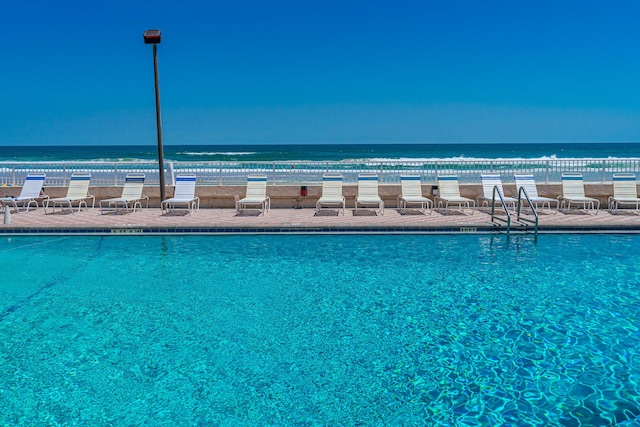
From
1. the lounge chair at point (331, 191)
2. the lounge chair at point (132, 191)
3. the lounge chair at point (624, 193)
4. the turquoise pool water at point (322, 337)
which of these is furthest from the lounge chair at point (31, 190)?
the lounge chair at point (624, 193)

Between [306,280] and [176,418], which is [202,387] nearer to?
[176,418]

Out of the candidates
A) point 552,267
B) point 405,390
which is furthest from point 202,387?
point 552,267

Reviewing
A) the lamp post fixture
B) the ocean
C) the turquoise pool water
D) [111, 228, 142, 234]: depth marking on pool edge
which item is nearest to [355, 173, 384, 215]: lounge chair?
the turquoise pool water

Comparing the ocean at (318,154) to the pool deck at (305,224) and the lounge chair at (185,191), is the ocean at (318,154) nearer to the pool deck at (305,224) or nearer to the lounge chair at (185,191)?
the pool deck at (305,224)

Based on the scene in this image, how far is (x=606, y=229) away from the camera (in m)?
9.00

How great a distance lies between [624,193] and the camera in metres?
10.9

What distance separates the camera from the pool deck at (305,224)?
29.5 ft

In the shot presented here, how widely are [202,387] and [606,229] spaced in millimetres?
8066

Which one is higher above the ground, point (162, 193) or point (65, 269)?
point (162, 193)

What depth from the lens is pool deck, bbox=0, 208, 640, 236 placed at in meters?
8.98

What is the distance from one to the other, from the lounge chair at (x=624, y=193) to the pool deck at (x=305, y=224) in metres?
0.63

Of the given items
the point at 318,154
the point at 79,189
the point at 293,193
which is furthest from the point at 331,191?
the point at 318,154

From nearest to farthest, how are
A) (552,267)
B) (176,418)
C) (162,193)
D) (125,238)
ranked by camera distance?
(176,418), (552,267), (125,238), (162,193)

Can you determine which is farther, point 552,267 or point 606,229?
point 606,229
